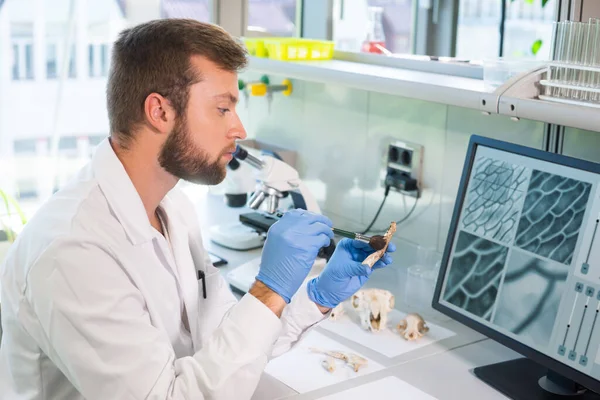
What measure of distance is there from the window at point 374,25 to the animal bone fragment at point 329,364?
3.84 ft

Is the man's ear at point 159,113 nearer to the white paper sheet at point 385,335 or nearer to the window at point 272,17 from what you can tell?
the white paper sheet at point 385,335

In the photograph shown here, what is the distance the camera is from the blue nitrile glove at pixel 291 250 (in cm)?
129

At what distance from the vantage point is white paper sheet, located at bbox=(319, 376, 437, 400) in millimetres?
1391

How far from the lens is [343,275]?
4.77 ft

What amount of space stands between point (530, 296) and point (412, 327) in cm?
30

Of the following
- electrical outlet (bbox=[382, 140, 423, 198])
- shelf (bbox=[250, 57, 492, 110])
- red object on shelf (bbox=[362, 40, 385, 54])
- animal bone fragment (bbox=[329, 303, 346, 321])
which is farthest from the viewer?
red object on shelf (bbox=[362, 40, 385, 54])

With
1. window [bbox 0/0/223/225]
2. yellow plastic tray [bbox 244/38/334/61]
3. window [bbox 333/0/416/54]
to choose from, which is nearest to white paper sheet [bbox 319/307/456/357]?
yellow plastic tray [bbox 244/38/334/61]

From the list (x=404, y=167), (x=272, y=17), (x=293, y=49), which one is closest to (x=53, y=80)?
(x=272, y=17)

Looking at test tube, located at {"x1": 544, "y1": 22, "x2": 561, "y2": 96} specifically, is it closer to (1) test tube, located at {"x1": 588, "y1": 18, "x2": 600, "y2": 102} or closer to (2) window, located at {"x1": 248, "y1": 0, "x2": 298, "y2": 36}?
(1) test tube, located at {"x1": 588, "y1": 18, "x2": 600, "y2": 102}

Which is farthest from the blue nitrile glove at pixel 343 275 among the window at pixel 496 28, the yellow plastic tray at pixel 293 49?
the window at pixel 496 28

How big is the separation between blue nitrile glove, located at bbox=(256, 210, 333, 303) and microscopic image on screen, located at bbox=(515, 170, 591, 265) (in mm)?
396

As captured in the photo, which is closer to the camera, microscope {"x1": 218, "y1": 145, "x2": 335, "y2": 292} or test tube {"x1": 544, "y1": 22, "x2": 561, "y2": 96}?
test tube {"x1": 544, "y1": 22, "x2": 561, "y2": 96}

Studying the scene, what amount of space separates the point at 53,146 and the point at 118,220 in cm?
180

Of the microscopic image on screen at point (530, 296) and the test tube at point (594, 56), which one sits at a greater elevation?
the test tube at point (594, 56)
